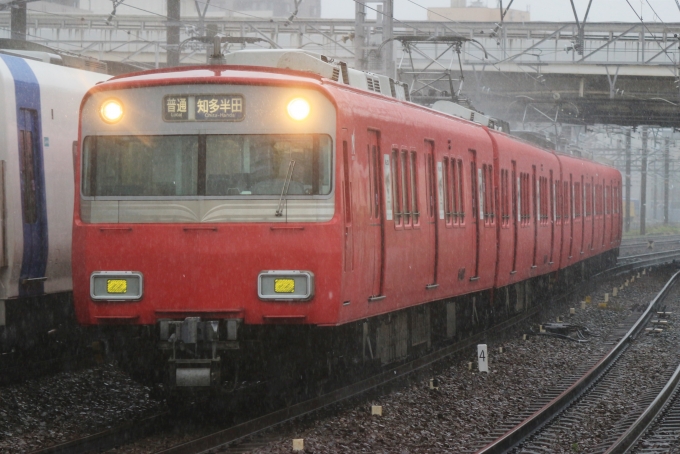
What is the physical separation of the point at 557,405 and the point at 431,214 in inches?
101

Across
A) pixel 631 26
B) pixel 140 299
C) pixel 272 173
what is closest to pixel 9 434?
pixel 140 299

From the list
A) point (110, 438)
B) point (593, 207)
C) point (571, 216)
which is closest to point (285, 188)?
point (110, 438)

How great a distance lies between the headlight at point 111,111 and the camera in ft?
30.3

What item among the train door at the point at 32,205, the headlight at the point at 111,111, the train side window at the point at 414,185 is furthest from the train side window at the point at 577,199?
the headlight at the point at 111,111

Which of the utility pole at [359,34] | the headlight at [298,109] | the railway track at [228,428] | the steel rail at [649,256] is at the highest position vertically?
the utility pole at [359,34]

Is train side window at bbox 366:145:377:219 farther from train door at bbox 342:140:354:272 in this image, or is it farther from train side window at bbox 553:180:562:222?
train side window at bbox 553:180:562:222

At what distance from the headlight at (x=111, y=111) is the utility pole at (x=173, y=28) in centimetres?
1191

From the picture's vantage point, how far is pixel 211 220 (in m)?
8.99

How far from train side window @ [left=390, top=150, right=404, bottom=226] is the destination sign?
2217mm

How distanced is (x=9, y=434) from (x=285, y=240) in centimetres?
255

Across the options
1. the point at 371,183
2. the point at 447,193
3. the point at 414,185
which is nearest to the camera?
the point at 371,183

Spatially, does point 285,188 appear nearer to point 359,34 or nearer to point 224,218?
point 224,218

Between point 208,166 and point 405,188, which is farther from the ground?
point 208,166

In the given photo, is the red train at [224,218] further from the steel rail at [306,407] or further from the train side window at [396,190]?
the train side window at [396,190]
